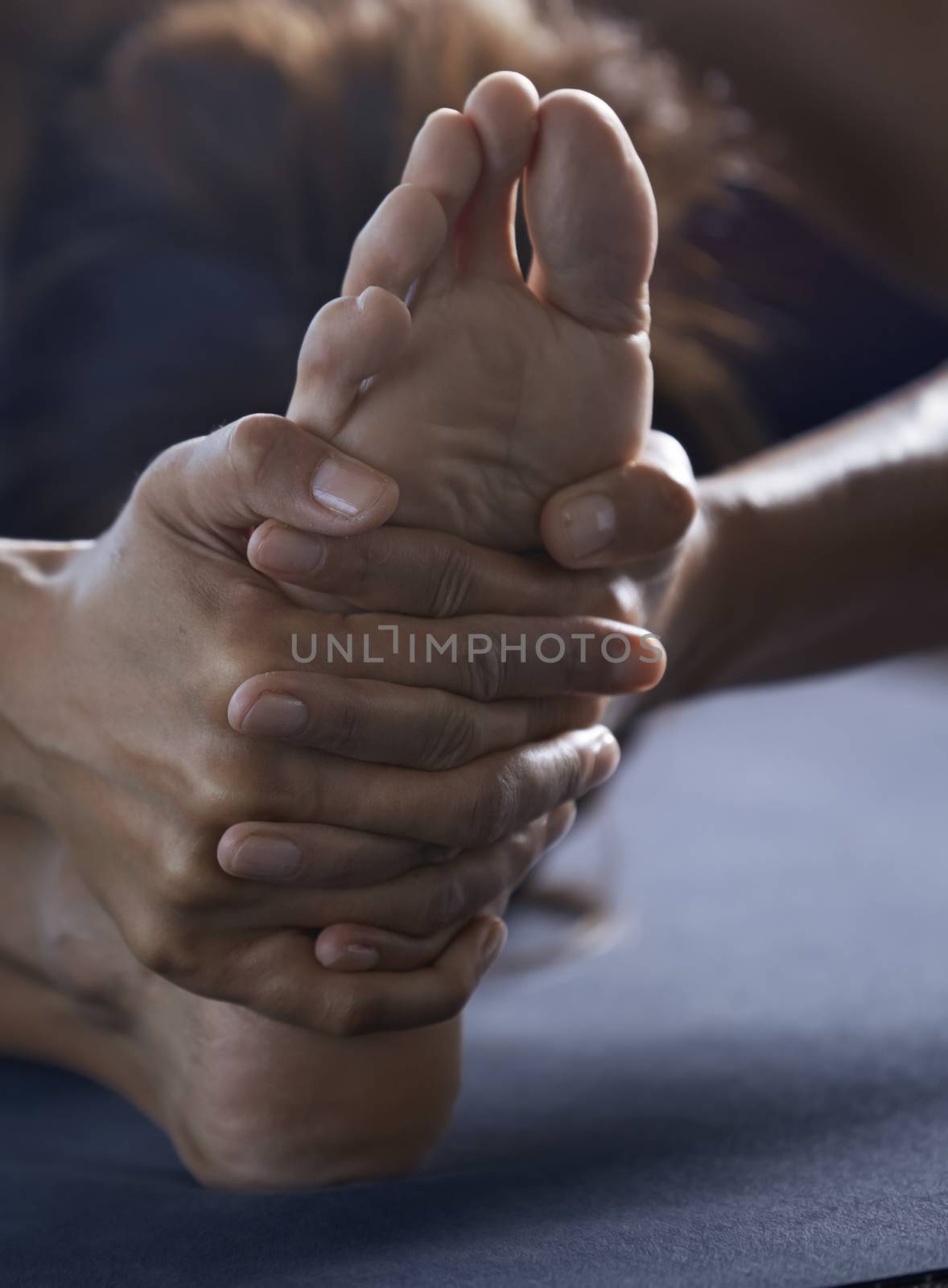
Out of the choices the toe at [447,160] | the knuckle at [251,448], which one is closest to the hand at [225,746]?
the knuckle at [251,448]

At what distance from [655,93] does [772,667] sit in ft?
1.38

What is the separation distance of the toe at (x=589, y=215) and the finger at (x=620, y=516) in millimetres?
70

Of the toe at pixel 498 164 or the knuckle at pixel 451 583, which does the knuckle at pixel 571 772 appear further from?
the toe at pixel 498 164

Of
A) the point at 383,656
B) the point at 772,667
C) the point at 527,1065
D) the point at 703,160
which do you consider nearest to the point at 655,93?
the point at 703,160

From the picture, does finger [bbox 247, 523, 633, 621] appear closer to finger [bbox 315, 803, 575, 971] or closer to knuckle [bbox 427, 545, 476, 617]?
knuckle [bbox 427, 545, 476, 617]

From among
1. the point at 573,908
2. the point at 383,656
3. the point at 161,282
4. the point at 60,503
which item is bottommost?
the point at 573,908

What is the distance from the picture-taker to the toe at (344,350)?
520 mm

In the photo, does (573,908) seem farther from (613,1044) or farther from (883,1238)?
(883,1238)

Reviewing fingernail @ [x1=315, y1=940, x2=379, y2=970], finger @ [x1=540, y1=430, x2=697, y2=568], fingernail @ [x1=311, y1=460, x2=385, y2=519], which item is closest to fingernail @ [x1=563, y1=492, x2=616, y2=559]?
finger @ [x1=540, y1=430, x2=697, y2=568]

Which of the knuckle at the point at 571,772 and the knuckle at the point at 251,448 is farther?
the knuckle at the point at 571,772

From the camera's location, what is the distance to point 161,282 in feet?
3.91

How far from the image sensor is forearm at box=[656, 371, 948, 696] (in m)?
0.80

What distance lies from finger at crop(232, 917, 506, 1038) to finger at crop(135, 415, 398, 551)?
20cm

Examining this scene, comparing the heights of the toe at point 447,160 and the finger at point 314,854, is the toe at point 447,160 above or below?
above
